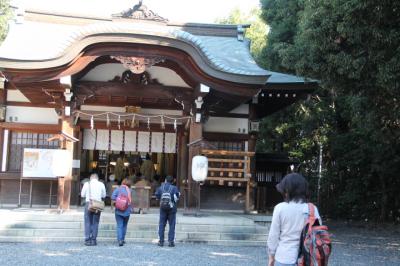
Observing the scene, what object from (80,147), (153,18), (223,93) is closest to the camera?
(223,93)

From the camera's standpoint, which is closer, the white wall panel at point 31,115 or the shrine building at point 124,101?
the shrine building at point 124,101

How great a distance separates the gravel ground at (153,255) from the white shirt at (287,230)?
13.1 feet

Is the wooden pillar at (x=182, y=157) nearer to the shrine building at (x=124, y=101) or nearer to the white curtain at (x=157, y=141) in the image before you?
the shrine building at (x=124, y=101)

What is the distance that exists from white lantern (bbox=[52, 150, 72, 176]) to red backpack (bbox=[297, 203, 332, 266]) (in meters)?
8.10

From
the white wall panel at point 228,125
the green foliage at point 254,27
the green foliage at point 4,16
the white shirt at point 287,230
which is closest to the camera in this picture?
the white shirt at point 287,230

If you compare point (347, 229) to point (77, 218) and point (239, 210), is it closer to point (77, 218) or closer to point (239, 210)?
point (239, 210)

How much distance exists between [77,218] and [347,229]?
9285mm

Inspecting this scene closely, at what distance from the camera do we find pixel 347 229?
50.8ft

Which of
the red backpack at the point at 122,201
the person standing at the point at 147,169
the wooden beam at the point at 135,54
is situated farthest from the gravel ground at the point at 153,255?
the person standing at the point at 147,169

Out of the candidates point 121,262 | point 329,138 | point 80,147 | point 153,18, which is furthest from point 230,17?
point 121,262

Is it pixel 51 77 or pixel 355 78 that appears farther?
pixel 51 77

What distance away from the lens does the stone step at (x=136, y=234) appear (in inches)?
381

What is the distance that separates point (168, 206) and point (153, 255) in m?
1.09

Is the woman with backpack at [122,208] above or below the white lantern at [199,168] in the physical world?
below
